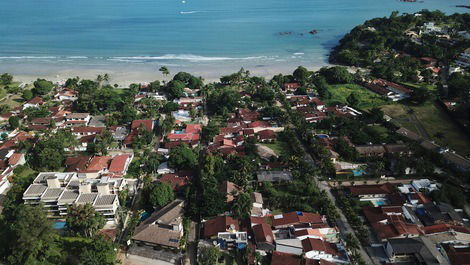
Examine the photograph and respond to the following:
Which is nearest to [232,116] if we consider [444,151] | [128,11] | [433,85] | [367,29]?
[444,151]

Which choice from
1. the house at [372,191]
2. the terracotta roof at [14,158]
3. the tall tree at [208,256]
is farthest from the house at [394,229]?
the terracotta roof at [14,158]

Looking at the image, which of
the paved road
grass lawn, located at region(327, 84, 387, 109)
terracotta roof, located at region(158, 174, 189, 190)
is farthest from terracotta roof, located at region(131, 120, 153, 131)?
grass lawn, located at region(327, 84, 387, 109)

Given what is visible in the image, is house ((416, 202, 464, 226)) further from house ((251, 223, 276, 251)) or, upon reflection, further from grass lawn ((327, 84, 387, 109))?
grass lawn ((327, 84, 387, 109))

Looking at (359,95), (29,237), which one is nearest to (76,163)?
(29,237)

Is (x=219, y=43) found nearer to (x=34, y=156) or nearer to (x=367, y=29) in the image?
(x=367, y=29)

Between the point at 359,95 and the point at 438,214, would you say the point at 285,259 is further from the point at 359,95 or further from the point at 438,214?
the point at 359,95
